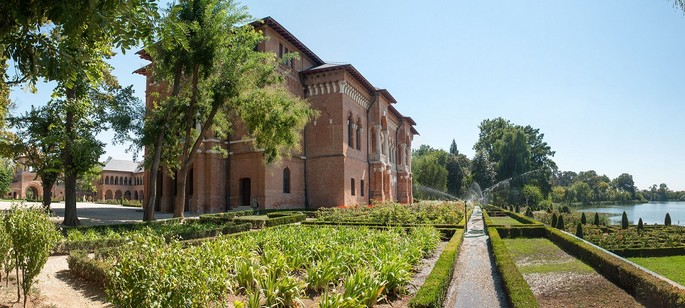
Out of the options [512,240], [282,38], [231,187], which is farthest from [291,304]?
[282,38]

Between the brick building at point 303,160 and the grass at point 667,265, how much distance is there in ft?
58.0

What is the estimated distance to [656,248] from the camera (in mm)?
11805

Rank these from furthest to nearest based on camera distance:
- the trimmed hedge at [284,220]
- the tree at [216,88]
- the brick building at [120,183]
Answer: the brick building at [120,183] < the trimmed hedge at [284,220] < the tree at [216,88]

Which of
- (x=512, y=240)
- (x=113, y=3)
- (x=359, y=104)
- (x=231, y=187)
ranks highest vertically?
(x=359, y=104)

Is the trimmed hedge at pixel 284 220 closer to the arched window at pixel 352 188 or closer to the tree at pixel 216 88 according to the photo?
the tree at pixel 216 88

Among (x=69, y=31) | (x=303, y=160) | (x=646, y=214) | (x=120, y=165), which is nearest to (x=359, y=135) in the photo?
(x=303, y=160)

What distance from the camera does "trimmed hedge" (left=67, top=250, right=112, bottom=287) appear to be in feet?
22.9

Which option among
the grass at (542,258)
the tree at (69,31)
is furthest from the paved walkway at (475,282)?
the tree at (69,31)

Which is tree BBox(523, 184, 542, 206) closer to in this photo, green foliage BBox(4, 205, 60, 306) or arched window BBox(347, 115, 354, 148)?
arched window BBox(347, 115, 354, 148)

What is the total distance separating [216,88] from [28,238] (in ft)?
41.5

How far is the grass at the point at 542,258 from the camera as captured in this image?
9170 millimetres

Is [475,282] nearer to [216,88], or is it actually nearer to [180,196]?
[216,88]

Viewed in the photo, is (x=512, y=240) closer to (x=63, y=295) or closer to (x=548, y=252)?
(x=548, y=252)

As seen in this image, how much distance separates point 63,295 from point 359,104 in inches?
1036
